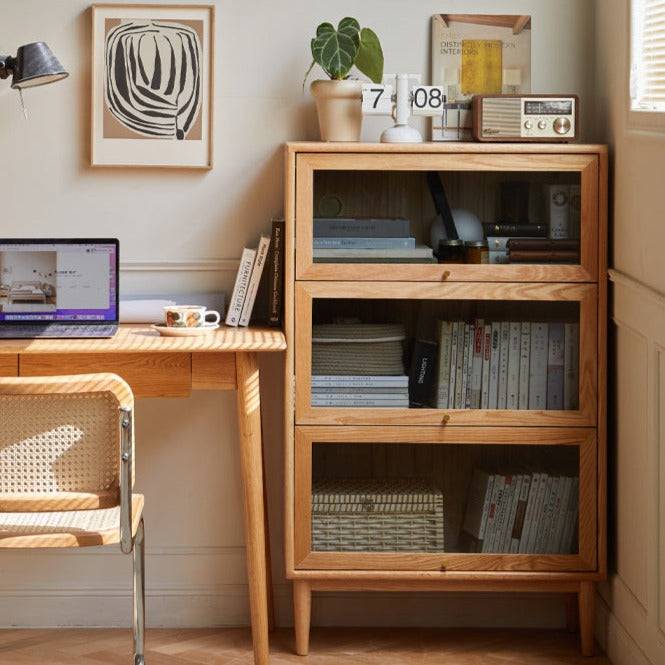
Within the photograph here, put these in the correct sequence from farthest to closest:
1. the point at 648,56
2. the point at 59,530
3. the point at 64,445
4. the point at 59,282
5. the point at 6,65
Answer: the point at 59,282
the point at 6,65
the point at 648,56
the point at 59,530
the point at 64,445

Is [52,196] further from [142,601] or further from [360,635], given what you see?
[360,635]

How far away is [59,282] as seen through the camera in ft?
9.87

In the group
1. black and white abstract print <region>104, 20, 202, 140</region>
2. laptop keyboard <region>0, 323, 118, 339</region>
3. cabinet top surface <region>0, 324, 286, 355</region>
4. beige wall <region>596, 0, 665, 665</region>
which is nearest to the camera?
beige wall <region>596, 0, 665, 665</region>

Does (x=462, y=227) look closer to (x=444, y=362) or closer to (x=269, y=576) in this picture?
(x=444, y=362)

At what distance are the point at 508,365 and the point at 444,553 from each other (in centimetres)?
52

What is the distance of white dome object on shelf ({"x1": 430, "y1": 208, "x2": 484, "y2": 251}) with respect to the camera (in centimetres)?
299

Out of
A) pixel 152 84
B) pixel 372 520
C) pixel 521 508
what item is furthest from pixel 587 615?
pixel 152 84

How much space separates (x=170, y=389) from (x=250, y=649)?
2.66 ft

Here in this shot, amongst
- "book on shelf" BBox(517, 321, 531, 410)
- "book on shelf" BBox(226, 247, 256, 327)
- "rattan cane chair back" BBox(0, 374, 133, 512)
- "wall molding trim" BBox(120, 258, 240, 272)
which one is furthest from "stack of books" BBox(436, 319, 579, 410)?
"rattan cane chair back" BBox(0, 374, 133, 512)

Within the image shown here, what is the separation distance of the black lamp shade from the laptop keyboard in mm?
617

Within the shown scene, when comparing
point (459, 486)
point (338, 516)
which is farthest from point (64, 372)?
point (459, 486)

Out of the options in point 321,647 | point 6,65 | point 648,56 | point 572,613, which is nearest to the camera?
point 648,56

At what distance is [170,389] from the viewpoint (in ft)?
9.24

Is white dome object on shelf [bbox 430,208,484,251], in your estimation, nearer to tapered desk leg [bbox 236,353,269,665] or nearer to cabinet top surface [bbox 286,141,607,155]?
cabinet top surface [bbox 286,141,607,155]
